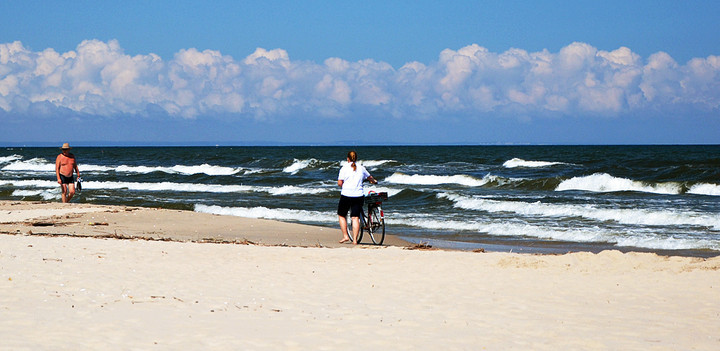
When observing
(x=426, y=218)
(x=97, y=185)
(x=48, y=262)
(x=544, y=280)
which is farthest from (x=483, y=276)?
(x=97, y=185)

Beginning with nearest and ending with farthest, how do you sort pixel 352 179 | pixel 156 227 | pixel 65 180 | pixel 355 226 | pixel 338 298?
pixel 338 298 → pixel 352 179 → pixel 355 226 → pixel 156 227 → pixel 65 180

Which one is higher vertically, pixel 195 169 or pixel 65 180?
pixel 65 180

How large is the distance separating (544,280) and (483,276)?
72 centimetres

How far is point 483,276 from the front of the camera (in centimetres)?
890

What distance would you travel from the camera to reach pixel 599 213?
1927 cm

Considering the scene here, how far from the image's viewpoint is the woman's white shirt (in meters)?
12.1

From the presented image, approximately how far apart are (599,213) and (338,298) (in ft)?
44.3

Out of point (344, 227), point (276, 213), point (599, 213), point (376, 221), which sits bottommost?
point (276, 213)

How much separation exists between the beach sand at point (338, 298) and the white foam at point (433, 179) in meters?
25.8

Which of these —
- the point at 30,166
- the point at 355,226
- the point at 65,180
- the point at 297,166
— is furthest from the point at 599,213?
the point at 30,166

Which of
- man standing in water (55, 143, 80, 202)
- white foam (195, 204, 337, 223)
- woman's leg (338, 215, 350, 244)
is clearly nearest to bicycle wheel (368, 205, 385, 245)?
woman's leg (338, 215, 350, 244)

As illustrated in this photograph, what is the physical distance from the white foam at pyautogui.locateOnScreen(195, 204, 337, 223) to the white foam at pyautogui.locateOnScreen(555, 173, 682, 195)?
565 inches

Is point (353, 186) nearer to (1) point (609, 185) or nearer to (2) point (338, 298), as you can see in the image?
(2) point (338, 298)

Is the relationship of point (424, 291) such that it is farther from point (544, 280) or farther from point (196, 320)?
point (196, 320)
